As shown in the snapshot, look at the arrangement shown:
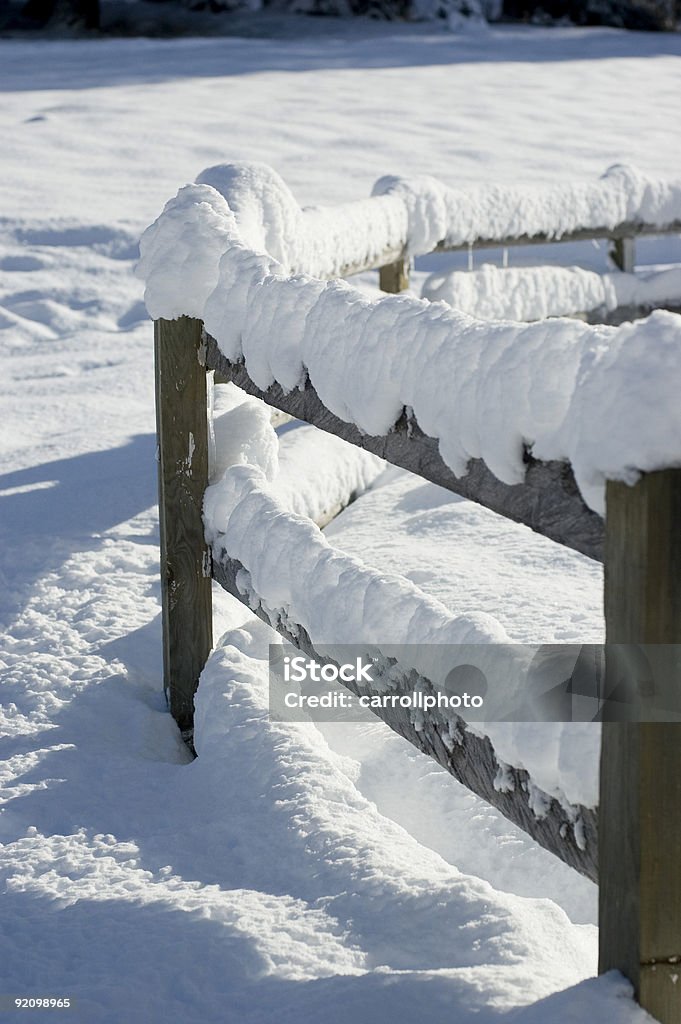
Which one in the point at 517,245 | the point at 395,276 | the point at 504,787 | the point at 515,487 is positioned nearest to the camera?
the point at 515,487

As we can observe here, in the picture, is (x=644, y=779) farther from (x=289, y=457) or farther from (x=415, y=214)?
(x=415, y=214)

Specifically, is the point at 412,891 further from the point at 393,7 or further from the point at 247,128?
the point at 393,7

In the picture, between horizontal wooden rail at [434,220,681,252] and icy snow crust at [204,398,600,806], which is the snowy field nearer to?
icy snow crust at [204,398,600,806]

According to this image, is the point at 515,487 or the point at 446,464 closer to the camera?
the point at 515,487

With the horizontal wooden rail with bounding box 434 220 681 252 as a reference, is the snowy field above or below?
below

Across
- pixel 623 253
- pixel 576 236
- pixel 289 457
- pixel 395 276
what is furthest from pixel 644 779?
pixel 623 253

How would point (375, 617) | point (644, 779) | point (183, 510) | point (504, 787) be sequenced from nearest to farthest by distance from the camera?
point (644, 779) < point (504, 787) < point (375, 617) < point (183, 510)

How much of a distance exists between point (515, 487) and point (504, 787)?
1.48 feet

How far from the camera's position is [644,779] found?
1385mm

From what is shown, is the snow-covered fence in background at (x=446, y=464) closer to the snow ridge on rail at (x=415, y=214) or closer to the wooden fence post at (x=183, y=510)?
the wooden fence post at (x=183, y=510)

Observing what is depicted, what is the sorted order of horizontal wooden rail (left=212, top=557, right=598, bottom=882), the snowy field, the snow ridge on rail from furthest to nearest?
the snow ridge on rail < the snowy field < horizontal wooden rail (left=212, top=557, right=598, bottom=882)

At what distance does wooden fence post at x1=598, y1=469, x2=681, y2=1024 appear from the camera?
4.36 ft

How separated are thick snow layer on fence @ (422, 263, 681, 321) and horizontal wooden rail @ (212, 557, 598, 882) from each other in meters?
3.26

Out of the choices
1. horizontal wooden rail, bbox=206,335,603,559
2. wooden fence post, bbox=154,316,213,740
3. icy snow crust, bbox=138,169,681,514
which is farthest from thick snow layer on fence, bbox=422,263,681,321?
horizontal wooden rail, bbox=206,335,603,559
